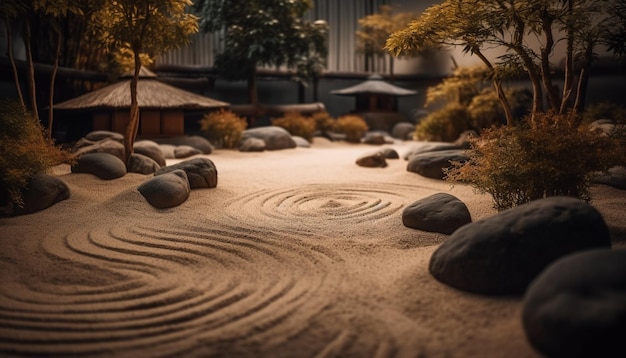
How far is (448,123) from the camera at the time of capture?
454 inches

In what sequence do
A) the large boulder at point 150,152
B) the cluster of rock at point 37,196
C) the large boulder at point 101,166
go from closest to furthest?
the cluster of rock at point 37,196
the large boulder at point 101,166
the large boulder at point 150,152

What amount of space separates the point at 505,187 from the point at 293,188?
2.68 metres

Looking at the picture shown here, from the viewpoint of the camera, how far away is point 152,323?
2699mm

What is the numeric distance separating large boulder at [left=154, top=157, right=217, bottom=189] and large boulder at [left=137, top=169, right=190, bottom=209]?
1.26 feet

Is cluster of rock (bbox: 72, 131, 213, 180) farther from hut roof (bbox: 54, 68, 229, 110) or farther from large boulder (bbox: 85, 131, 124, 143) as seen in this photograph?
hut roof (bbox: 54, 68, 229, 110)

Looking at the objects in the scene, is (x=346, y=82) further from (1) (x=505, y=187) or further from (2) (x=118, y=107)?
(1) (x=505, y=187)

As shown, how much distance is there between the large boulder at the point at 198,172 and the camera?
19.2ft

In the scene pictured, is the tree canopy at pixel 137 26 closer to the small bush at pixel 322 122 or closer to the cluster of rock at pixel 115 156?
the cluster of rock at pixel 115 156

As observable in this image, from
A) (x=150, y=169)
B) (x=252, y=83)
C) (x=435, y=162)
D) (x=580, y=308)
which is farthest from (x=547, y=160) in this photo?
(x=252, y=83)

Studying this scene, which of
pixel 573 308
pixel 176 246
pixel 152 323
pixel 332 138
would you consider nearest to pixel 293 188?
pixel 176 246

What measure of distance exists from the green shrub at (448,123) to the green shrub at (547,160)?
277 inches

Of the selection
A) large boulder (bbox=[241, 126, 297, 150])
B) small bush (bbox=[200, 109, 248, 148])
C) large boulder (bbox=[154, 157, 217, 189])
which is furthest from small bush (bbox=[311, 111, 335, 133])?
large boulder (bbox=[154, 157, 217, 189])

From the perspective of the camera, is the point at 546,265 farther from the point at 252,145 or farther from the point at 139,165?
the point at 252,145

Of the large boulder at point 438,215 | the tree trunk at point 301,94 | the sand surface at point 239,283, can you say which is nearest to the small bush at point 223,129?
the tree trunk at point 301,94
